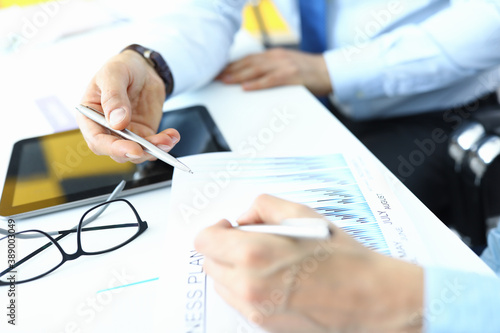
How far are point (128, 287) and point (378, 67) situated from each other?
0.63 metres

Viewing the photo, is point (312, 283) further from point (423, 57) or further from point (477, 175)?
point (423, 57)

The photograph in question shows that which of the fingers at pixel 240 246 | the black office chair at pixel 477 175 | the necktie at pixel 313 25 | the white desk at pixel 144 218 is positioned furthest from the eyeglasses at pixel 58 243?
the necktie at pixel 313 25

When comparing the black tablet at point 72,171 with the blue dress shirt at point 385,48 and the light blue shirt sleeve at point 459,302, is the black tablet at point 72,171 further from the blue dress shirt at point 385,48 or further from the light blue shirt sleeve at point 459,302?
the light blue shirt sleeve at point 459,302

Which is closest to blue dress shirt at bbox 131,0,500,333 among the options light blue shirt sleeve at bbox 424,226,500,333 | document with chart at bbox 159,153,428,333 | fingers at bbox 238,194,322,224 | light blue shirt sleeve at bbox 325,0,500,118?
light blue shirt sleeve at bbox 325,0,500,118

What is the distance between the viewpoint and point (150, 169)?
0.58m

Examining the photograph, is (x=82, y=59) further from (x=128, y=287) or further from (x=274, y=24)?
(x=274, y=24)

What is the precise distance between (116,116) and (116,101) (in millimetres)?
28

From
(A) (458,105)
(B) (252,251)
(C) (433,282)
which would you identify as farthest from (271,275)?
(A) (458,105)

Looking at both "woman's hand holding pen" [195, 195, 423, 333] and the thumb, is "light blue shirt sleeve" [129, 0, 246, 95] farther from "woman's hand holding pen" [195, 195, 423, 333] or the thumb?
"woman's hand holding pen" [195, 195, 423, 333]

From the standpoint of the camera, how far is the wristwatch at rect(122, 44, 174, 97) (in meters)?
0.71

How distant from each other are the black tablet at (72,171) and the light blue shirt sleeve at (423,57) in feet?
1.11

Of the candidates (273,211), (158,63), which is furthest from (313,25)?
(273,211)

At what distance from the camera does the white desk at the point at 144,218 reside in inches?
15.9

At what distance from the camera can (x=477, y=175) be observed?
2.08 feet
